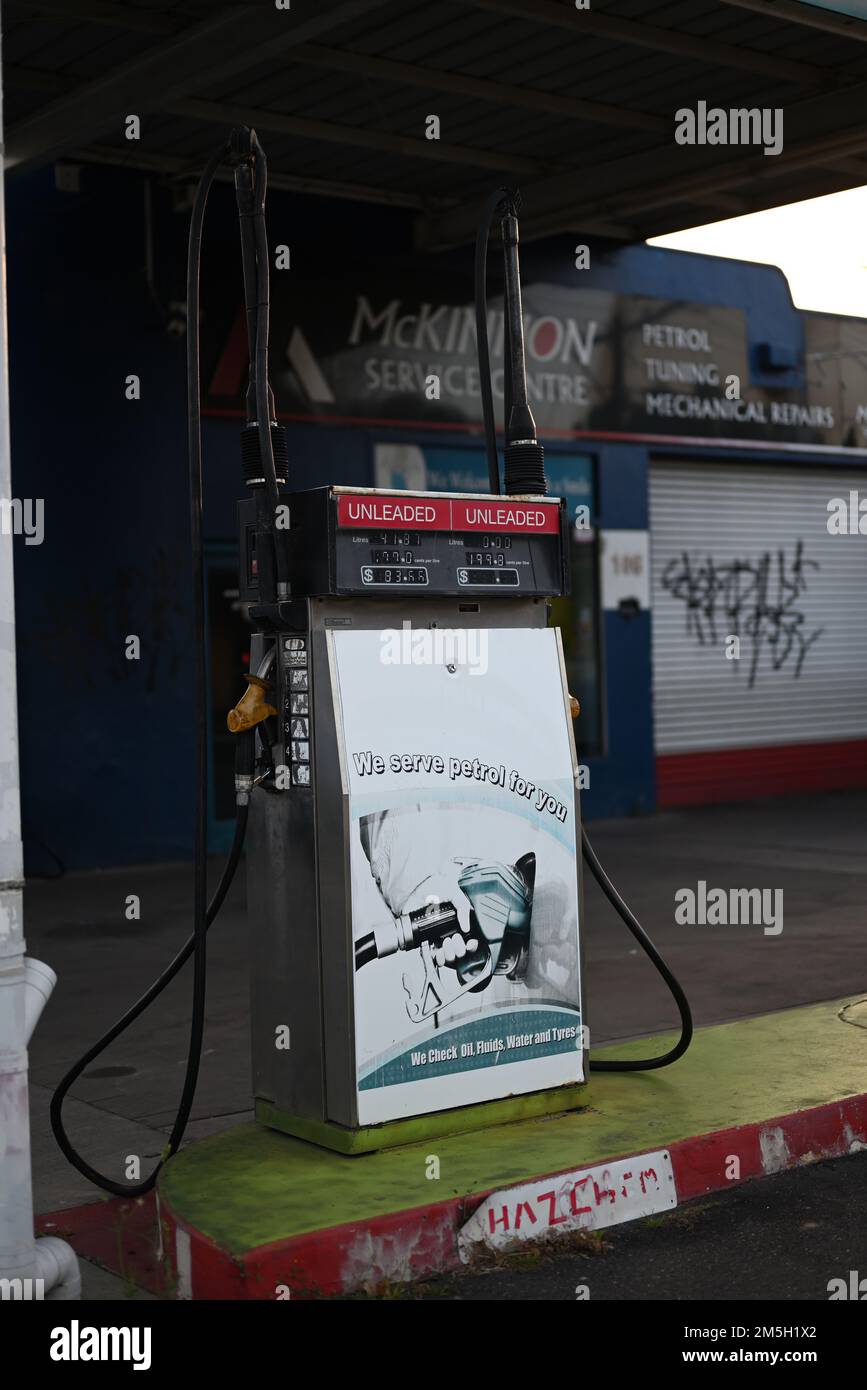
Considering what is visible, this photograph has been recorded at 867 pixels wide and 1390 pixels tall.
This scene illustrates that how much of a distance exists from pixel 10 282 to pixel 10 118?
Result: 3.71ft

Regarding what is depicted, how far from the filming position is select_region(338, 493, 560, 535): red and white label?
4.73 m

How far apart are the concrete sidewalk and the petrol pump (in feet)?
1.54

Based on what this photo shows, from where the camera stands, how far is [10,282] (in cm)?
1172

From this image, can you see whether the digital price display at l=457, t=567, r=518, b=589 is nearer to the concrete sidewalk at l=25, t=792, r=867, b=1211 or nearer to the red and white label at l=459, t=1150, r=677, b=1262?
the concrete sidewalk at l=25, t=792, r=867, b=1211

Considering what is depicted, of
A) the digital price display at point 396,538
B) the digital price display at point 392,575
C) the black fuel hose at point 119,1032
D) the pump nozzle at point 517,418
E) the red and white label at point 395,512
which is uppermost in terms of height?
the pump nozzle at point 517,418

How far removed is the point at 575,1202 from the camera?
460 centimetres

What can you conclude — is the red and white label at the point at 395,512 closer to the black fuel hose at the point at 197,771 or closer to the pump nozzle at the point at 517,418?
the black fuel hose at the point at 197,771

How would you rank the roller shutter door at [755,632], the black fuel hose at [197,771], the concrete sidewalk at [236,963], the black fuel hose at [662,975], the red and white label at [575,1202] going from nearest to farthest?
the red and white label at [575,1202]
the black fuel hose at [197,771]
the black fuel hose at [662,975]
the concrete sidewalk at [236,963]
the roller shutter door at [755,632]

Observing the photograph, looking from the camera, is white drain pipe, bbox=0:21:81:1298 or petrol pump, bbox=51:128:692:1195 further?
petrol pump, bbox=51:128:692:1195

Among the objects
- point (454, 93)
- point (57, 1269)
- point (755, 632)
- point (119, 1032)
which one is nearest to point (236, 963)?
point (119, 1032)

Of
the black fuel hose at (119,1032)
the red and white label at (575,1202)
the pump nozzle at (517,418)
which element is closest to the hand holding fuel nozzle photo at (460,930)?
the black fuel hose at (119,1032)

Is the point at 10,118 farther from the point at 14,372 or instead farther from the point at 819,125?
the point at 819,125

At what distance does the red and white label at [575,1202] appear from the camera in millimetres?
4441

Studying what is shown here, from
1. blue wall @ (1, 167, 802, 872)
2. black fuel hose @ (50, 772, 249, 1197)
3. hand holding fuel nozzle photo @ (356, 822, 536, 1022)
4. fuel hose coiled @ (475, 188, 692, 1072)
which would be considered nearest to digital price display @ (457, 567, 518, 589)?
fuel hose coiled @ (475, 188, 692, 1072)
